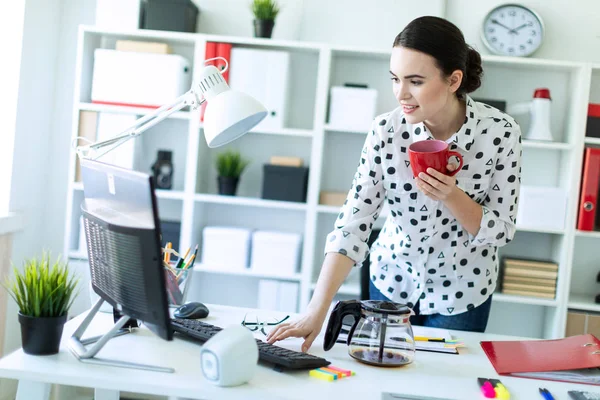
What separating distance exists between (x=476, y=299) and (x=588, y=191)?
148cm

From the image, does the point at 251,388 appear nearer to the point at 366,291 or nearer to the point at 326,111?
the point at 366,291

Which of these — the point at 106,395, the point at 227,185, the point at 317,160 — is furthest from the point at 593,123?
the point at 106,395

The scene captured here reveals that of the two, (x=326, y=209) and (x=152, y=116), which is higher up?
(x=152, y=116)

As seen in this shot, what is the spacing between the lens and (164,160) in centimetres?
335

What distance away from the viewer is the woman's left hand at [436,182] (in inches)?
57.2

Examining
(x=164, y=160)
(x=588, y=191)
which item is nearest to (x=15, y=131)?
(x=164, y=160)

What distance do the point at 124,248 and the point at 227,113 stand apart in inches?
14.9

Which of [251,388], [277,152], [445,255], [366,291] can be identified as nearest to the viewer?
[251,388]

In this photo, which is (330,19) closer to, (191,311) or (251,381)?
(191,311)

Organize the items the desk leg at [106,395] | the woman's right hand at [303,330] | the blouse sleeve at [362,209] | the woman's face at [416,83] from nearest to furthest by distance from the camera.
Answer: the woman's right hand at [303,330] → the woman's face at [416,83] → the blouse sleeve at [362,209] → the desk leg at [106,395]

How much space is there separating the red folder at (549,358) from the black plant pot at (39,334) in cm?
94

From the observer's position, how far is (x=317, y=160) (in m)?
3.14

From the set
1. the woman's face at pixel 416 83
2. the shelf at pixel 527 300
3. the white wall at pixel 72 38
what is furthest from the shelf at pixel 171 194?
the woman's face at pixel 416 83

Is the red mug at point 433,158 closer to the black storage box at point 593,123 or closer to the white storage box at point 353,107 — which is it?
the white storage box at point 353,107
